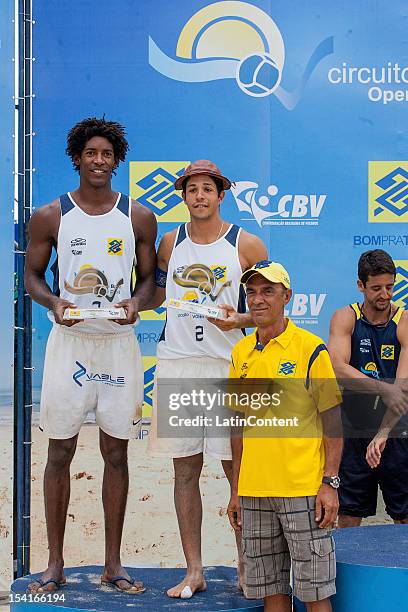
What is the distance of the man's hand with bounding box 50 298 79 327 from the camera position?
3606 millimetres

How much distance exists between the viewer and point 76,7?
4387 mm

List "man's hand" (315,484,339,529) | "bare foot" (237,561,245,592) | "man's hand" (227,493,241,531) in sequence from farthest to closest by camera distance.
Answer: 1. "bare foot" (237,561,245,592)
2. "man's hand" (227,493,241,531)
3. "man's hand" (315,484,339,529)

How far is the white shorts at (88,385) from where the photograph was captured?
3.70m

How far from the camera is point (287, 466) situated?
3.14 m

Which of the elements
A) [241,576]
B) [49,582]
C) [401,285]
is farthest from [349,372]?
[49,582]

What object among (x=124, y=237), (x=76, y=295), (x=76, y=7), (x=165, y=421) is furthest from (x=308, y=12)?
(x=165, y=421)

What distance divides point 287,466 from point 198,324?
2.65ft

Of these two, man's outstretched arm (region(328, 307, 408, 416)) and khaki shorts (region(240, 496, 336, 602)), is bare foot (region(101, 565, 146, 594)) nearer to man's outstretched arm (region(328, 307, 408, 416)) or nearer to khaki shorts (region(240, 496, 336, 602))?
khaki shorts (region(240, 496, 336, 602))

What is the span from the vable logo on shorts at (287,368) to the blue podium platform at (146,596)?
870 millimetres

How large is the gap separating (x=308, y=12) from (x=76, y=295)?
1712 mm

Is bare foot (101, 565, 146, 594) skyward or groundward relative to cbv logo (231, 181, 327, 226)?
groundward

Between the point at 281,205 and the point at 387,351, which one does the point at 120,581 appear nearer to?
the point at 387,351

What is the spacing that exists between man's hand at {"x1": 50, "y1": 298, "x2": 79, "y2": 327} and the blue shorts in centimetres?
→ 151

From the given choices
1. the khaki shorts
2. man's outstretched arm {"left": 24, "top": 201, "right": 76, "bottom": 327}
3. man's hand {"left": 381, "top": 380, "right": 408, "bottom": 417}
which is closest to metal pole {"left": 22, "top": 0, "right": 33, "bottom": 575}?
man's outstretched arm {"left": 24, "top": 201, "right": 76, "bottom": 327}
